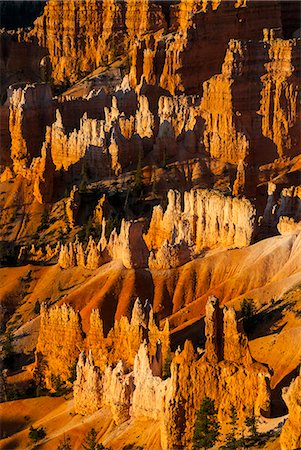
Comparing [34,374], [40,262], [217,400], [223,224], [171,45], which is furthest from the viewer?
[171,45]

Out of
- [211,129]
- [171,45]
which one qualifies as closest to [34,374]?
[211,129]

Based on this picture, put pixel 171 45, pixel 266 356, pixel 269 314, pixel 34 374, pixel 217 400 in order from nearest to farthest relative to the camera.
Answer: pixel 217 400 → pixel 266 356 → pixel 269 314 → pixel 34 374 → pixel 171 45

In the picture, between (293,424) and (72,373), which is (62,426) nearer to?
(72,373)

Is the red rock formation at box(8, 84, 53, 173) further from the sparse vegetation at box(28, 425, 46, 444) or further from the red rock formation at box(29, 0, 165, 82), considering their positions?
the sparse vegetation at box(28, 425, 46, 444)

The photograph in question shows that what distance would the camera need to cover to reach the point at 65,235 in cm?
10625

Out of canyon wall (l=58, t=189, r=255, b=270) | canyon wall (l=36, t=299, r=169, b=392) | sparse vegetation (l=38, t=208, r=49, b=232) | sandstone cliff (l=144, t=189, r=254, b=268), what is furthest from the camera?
sparse vegetation (l=38, t=208, r=49, b=232)

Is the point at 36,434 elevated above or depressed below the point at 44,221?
above

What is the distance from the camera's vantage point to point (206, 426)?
63.0m

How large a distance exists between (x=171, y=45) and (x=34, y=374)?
156 ft

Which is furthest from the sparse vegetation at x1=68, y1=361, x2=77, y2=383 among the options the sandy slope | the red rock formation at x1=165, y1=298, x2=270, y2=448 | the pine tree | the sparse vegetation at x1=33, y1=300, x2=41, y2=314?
the pine tree

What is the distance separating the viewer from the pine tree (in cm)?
6244

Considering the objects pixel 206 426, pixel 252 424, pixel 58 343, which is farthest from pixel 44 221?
pixel 252 424

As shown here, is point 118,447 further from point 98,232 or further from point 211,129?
point 211,129

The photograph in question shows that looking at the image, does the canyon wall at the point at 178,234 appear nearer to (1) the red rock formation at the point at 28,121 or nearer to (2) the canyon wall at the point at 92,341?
(2) the canyon wall at the point at 92,341
